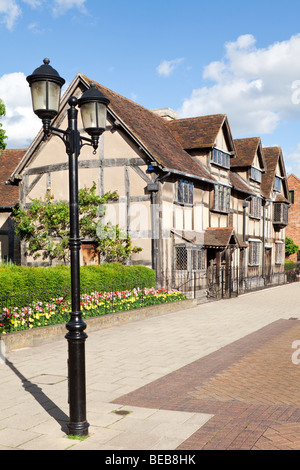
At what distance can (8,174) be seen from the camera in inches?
1088

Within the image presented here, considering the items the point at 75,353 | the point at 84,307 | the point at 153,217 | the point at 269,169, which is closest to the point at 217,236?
the point at 153,217

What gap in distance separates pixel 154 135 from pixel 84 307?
36.2 feet

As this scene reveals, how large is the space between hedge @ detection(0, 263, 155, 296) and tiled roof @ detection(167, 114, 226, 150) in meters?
8.06

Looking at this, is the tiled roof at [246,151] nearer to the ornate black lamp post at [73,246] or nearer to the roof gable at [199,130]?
the roof gable at [199,130]

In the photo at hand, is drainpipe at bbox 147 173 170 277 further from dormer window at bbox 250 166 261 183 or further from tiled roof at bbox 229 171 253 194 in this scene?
dormer window at bbox 250 166 261 183

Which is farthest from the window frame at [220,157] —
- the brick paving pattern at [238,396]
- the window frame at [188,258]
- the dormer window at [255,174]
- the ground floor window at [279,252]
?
the brick paving pattern at [238,396]

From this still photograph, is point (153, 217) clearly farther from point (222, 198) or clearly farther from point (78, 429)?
point (78, 429)

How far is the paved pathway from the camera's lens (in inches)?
219

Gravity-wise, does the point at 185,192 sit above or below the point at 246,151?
below

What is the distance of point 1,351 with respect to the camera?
10117 mm

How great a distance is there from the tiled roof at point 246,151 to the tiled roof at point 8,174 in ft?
43.2

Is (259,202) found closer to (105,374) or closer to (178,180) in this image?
(178,180)

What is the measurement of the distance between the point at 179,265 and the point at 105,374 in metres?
12.5
